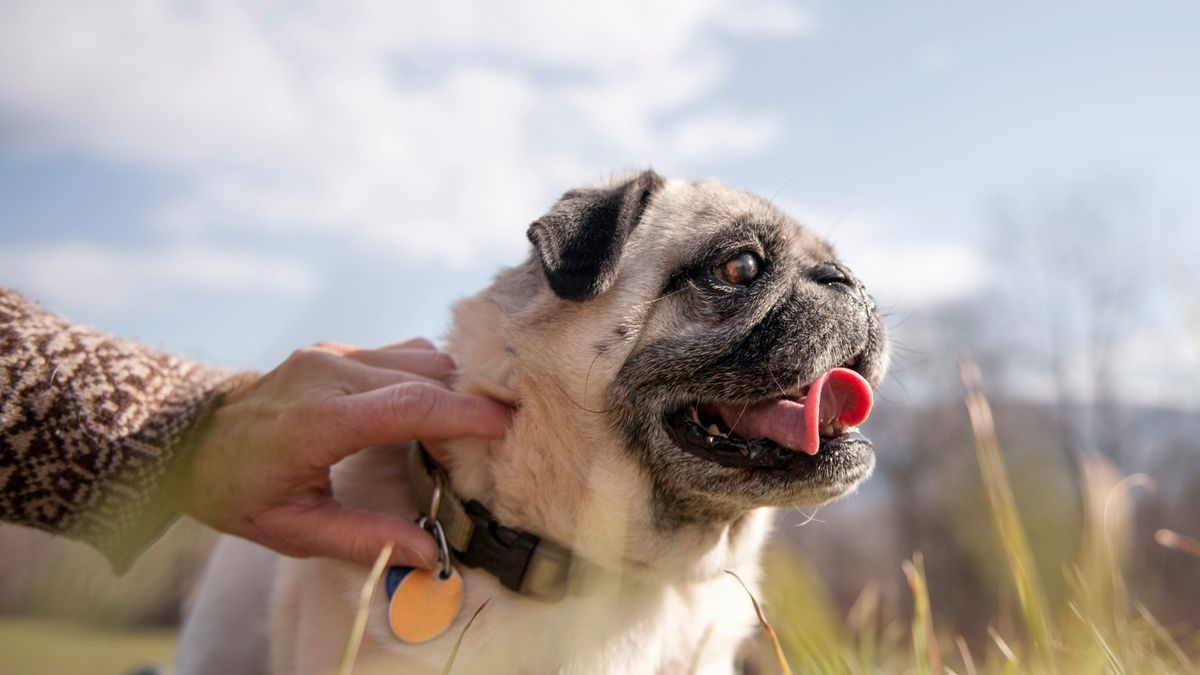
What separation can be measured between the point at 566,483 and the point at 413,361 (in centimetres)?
80

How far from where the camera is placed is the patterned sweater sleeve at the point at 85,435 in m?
2.61

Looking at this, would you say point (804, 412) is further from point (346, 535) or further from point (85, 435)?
point (85, 435)

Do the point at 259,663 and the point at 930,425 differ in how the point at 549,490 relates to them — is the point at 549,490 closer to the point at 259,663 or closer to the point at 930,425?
the point at 259,663

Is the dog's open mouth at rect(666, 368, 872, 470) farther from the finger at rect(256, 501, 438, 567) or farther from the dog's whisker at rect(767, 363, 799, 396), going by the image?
the finger at rect(256, 501, 438, 567)

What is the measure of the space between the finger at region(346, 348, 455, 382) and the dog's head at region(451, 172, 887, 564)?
21 cm

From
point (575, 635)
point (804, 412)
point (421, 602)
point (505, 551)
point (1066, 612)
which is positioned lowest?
point (1066, 612)

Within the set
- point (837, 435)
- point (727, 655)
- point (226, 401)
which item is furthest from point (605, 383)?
point (226, 401)

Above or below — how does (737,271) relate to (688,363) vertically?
above

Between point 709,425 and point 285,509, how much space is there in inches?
54.9

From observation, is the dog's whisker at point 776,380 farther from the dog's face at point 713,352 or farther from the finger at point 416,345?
the finger at point 416,345

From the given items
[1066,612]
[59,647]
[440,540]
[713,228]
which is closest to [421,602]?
[440,540]

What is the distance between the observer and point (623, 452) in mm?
2656

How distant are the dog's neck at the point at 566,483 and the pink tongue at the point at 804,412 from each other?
13.3 inches

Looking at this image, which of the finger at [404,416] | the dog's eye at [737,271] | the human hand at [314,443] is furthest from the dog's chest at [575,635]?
the dog's eye at [737,271]
